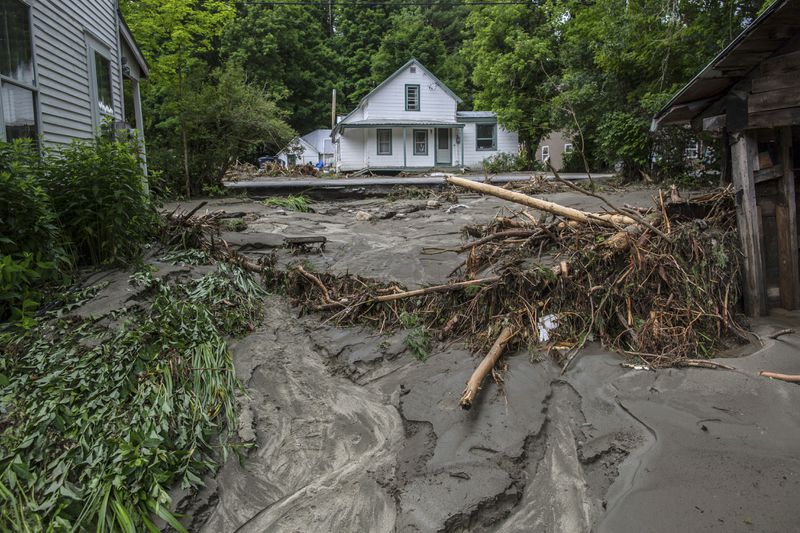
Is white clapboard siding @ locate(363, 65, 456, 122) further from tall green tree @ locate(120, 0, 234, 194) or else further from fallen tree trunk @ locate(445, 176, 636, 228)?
fallen tree trunk @ locate(445, 176, 636, 228)

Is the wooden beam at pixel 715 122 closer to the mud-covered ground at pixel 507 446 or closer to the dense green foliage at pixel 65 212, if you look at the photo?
the mud-covered ground at pixel 507 446

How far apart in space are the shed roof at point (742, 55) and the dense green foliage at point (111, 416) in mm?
5702

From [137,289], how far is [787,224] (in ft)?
23.0

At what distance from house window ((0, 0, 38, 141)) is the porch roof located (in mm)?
23546

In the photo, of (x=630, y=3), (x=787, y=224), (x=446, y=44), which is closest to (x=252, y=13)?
(x=446, y=44)

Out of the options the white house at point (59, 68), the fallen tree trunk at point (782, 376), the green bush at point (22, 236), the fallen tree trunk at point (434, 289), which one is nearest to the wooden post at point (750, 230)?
the fallen tree trunk at point (782, 376)

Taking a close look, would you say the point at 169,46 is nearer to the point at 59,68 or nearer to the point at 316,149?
the point at 59,68

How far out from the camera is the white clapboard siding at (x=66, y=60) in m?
9.00

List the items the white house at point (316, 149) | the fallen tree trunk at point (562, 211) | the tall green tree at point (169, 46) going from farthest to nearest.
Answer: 1. the white house at point (316, 149)
2. the tall green tree at point (169, 46)
3. the fallen tree trunk at point (562, 211)

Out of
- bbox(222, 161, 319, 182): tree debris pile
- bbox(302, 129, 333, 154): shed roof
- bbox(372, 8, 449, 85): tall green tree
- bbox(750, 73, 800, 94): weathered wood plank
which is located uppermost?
bbox(372, 8, 449, 85): tall green tree

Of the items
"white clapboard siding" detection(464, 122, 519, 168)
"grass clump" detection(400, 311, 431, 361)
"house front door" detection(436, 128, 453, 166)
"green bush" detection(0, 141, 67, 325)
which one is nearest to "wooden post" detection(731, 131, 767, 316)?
"grass clump" detection(400, 311, 431, 361)

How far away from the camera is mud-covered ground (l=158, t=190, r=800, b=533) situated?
382 centimetres

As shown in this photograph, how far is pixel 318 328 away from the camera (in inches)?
282

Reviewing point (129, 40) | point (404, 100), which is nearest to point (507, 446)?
point (129, 40)
